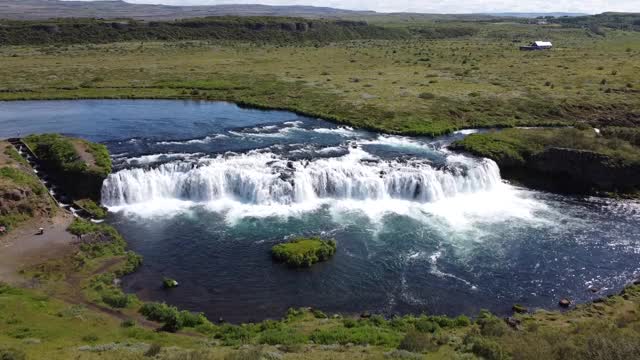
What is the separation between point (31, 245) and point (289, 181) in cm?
2396

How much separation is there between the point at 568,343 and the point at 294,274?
2123cm

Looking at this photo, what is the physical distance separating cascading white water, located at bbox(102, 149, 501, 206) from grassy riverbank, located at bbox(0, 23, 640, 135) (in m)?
17.4

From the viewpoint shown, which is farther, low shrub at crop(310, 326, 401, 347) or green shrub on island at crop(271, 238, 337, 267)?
green shrub on island at crop(271, 238, 337, 267)

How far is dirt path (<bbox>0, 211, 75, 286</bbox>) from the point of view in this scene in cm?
3916

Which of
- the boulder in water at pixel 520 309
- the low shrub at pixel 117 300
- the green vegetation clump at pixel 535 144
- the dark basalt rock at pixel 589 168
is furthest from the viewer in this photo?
the green vegetation clump at pixel 535 144

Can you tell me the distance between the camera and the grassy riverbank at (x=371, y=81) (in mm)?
84312

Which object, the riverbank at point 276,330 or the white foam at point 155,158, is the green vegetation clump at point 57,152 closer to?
the white foam at point 155,158

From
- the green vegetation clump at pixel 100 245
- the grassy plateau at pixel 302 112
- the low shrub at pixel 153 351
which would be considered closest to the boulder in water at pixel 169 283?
the grassy plateau at pixel 302 112

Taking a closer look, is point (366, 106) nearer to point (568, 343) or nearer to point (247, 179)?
point (247, 179)

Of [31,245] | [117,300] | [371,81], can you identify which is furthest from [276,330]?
[371,81]

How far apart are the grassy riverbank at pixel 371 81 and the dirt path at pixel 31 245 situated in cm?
4524

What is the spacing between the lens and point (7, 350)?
2416 centimetres

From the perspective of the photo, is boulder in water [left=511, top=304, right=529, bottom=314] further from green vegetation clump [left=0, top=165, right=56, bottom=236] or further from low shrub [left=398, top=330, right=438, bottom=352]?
green vegetation clump [left=0, top=165, right=56, bottom=236]

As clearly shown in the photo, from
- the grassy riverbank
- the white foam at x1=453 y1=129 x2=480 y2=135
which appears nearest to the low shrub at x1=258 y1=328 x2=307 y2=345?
the grassy riverbank
